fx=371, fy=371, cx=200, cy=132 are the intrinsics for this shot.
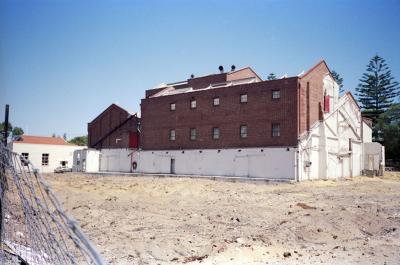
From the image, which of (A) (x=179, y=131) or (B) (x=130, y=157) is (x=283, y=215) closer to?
(A) (x=179, y=131)

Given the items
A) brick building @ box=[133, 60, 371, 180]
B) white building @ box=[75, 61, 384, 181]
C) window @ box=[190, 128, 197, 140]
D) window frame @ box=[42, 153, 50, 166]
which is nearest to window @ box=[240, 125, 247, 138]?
brick building @ box=[133, 60, 371, 180]

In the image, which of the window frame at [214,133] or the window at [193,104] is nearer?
the window frame at [214,133]

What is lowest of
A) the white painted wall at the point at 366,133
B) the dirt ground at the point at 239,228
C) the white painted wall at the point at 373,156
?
the dirt ground at the point at 239,228

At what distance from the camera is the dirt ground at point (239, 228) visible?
9.84m

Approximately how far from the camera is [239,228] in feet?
42.3

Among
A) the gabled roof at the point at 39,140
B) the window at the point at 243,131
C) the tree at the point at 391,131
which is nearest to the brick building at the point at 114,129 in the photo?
the gabled roof at the point at 39,140

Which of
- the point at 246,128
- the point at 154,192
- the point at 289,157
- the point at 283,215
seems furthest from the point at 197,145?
the point at 283,215

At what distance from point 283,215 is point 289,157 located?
16371mm

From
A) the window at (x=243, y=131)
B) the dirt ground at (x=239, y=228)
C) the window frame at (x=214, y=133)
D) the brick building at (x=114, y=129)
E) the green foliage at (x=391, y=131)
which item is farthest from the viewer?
the green foliage at (x=391, y=131)

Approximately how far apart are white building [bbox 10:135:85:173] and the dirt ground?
34621 mm

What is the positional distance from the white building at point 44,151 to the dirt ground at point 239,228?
34621mm

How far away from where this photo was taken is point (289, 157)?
101ft

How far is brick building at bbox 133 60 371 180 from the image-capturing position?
3161cm

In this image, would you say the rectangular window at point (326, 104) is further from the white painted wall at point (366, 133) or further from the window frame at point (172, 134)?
the window frame at point (172, 134)
